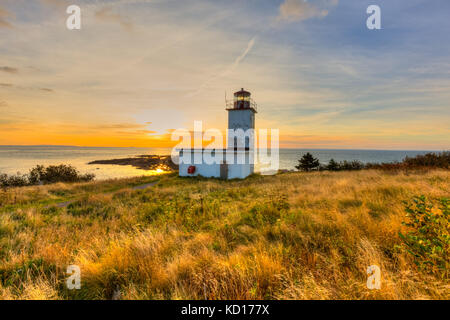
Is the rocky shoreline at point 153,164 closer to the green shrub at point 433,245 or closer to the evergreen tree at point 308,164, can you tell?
the evergreen tree at point 308,164

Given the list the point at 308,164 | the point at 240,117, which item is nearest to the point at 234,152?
the point at 240,117

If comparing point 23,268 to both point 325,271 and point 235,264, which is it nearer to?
point 235,264

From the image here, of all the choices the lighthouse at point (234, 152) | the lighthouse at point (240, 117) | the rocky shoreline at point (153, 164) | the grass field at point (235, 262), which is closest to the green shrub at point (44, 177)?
the lighthouse at point (234, 152)

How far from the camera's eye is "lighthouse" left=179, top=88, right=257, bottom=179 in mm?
22094

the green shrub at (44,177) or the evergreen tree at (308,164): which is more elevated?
the evergreen tree at (308,164)

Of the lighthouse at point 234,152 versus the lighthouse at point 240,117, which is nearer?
the lighthouse at point 234,152

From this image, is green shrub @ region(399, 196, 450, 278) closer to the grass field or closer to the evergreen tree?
the grass field

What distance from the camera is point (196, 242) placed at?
416 cm

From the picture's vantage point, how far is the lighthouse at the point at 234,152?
22.1m

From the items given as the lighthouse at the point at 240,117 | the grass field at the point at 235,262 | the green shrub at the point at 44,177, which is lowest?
the green shrub at the point at 44,177

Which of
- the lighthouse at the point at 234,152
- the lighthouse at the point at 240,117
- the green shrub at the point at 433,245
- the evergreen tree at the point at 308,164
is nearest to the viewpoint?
the green shrub at the point at 433,245

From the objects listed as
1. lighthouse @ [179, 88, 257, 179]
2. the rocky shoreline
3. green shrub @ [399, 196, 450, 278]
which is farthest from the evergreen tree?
green shrub @ [399, 196, 450, 278]

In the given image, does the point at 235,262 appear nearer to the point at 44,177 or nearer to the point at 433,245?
the point at 433,245

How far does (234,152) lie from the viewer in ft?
71.6
